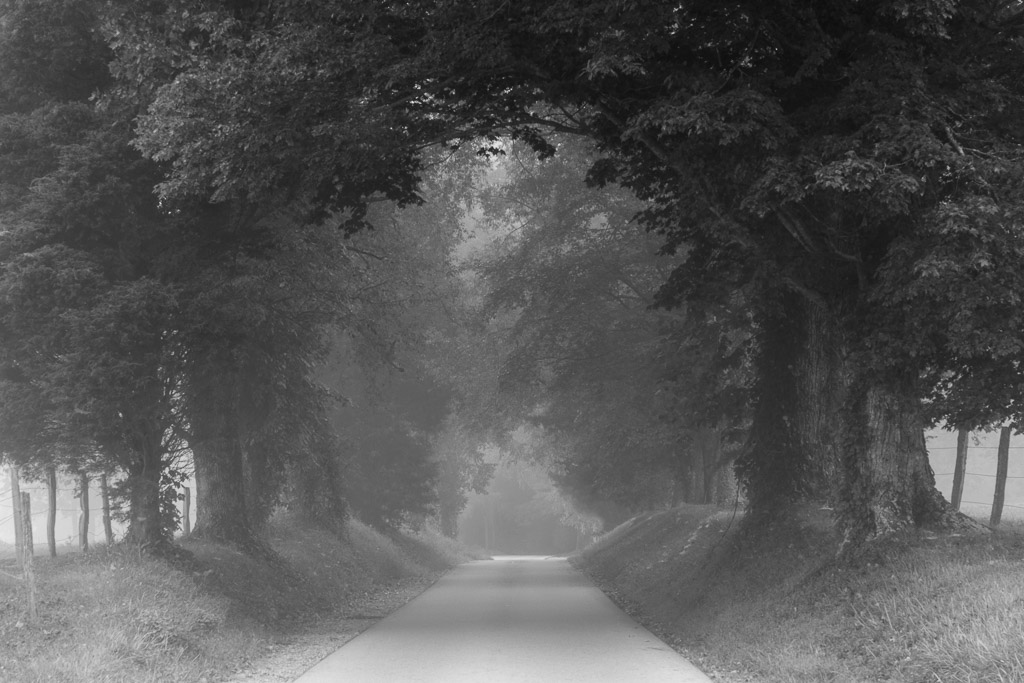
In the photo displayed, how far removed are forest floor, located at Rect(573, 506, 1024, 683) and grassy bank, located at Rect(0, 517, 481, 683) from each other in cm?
583

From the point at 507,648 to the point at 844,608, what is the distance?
4266 mm

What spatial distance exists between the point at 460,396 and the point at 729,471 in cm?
1202

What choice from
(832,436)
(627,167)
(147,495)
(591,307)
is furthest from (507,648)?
(591,307)

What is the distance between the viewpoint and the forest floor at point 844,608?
8922 mm

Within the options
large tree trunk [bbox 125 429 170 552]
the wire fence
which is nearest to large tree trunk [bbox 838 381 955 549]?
large tree trunk [bbox 125 429 170 552]

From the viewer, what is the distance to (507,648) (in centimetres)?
1341

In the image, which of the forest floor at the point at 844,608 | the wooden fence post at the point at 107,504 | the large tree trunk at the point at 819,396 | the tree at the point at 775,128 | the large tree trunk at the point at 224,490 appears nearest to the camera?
the forest floor at the point at 844,608

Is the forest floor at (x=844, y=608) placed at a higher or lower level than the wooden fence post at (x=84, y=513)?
lower

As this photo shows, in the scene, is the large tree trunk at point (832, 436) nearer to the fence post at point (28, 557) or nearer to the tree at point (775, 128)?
the tree at point (775, 128)

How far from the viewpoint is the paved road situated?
11.1 m

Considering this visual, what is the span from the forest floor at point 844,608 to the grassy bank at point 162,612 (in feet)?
19.1

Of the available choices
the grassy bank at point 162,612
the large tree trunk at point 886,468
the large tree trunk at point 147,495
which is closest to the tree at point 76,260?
the large tree trunk at point 147,495

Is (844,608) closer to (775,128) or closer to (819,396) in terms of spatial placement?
(775,128)

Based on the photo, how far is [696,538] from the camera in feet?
77.5
